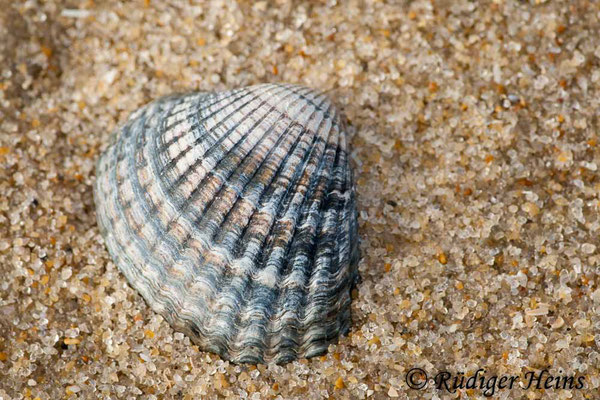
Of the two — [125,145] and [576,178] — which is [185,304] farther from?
[576,178]

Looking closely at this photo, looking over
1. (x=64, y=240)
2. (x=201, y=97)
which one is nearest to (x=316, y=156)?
(x=201, y=97)

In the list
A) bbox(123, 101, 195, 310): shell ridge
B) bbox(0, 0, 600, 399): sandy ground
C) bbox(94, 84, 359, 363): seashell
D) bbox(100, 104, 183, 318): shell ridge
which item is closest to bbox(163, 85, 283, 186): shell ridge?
bbox(94, 84, 359, 363): seashell

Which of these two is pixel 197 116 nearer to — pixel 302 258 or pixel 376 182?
pixel 302 258

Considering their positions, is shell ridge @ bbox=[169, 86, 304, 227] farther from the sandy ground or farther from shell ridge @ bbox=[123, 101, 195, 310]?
the sandy ground

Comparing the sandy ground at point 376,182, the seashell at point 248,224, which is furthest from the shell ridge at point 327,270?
the sandy ground at point 376,182

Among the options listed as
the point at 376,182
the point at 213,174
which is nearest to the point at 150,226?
the point at 213,174
